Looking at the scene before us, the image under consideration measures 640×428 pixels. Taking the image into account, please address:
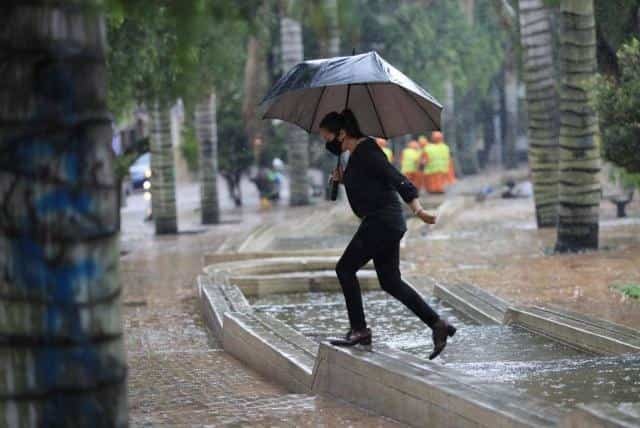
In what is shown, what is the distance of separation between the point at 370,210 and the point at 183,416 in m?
1.58

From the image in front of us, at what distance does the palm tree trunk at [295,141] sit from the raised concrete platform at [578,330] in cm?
1900

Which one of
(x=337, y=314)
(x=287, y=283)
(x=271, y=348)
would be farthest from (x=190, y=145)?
(x=271, y=348)

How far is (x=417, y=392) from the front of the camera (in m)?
6.92

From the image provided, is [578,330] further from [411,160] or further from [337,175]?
[411,160]

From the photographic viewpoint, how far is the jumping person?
8.09 metres

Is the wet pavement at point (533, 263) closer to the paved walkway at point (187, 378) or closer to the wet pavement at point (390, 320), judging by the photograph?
the wet pavement at point (390, 320)

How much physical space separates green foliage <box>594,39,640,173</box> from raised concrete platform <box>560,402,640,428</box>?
441 inches

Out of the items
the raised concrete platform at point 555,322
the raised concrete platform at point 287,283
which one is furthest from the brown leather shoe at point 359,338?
the raised concrete platform at point 287,283

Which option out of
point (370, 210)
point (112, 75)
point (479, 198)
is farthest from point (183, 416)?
point (479, 198)

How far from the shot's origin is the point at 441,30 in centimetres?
4569

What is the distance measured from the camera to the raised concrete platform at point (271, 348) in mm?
8867

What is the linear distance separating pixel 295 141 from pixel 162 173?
22.3 feet

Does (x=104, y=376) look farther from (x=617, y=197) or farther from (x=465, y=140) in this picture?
(x=465, y=140)

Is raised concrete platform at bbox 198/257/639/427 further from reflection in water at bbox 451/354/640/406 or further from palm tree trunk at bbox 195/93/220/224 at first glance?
palm tree trunk at bbox 195/93/220/224
